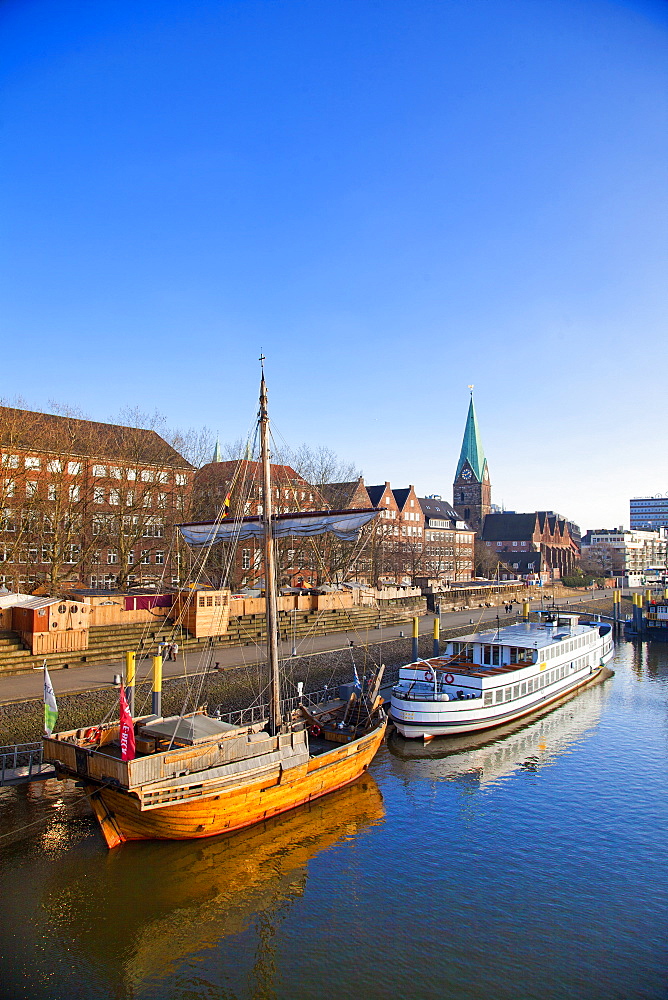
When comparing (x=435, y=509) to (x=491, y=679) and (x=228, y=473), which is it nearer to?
(x=228, y=473)

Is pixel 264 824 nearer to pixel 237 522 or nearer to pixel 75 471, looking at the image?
pixel 237 522

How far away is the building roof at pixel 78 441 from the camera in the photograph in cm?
3956

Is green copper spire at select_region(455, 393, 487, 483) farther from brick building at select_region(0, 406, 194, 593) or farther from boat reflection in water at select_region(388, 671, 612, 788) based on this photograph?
boat reflection in water at select_region(388, 671, 612, 788)

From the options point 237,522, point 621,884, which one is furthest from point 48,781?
point 621,884

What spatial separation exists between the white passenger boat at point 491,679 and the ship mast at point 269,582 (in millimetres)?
8824

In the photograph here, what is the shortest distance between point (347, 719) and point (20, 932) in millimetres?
13469

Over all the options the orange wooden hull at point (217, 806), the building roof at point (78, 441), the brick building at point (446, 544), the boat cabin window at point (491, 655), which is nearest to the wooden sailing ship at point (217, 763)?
the orange wooden hull at point (217, 806)

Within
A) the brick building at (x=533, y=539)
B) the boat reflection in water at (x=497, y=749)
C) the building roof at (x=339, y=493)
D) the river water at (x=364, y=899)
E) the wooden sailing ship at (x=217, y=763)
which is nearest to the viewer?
the river water at (x=364, y=899)

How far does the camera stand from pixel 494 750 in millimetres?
25750

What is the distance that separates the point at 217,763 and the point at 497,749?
13601 mm

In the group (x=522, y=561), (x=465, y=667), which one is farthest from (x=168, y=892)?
(x=522, y=561)

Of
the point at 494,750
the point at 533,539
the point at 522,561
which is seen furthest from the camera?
the point at 533,539

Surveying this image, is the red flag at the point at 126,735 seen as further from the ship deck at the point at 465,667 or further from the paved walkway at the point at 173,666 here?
the ship deck at the point at 465,667

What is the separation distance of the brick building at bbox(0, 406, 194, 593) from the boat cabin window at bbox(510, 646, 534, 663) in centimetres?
1880
